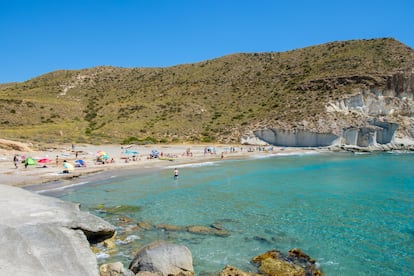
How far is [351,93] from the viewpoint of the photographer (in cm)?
6706

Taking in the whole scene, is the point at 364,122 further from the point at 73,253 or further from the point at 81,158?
the point at 73,253

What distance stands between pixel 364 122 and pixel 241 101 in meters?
27.1

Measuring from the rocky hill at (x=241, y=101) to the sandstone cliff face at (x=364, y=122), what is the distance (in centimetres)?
17

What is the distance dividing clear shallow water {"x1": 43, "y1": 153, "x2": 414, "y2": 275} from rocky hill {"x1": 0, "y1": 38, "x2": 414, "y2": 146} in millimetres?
31080

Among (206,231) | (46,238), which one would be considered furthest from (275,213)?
(46,238)

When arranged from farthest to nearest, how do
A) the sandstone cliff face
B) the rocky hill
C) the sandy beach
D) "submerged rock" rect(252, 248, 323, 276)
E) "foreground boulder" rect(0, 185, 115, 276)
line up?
the rocky hill, the sandstone cliff face, the sandy beach, "submerged rock" rect(252, 248, 323, 276), "foreground boulder" rect(0, 185, 115, 276)

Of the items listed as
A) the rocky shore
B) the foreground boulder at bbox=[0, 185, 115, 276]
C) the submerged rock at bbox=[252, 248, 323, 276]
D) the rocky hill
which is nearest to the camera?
the foreground boulder at bbox=[0, 185, 115, 276]

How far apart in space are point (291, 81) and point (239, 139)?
24.9 m

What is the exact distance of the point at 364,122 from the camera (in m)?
60.8

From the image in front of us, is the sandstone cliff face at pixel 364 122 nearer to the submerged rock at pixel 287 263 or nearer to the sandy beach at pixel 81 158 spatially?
the sandy beach at pixel 81 158

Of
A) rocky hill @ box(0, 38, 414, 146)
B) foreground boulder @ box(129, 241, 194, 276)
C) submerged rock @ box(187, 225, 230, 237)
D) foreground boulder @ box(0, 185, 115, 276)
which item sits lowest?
submerged rock @ box(187, 225, 230, 237)

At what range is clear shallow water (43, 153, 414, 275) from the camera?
12.0 meters

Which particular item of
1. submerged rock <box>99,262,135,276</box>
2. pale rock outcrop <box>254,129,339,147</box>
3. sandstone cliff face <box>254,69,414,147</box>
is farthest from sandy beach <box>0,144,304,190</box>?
submerged rock <box>99,262,135,276</box>

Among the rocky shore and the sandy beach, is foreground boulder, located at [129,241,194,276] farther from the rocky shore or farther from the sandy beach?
the sandy beach
